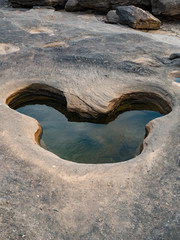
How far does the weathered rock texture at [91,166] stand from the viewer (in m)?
3.17

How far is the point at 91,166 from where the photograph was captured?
392cm

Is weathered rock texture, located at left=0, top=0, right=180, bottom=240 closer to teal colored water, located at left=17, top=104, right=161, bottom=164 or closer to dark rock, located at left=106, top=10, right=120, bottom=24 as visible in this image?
teal colored water, located at left=17, top=104, right=161, bottom=164

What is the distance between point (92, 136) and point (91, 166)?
1.70 meters

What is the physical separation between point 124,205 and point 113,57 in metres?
4.19

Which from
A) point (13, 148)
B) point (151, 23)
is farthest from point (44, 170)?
point (151, 23)

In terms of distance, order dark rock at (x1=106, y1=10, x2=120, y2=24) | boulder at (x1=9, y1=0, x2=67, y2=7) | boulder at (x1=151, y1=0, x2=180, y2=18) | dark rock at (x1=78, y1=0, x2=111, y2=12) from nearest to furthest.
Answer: dark rock at (x1=106, y1=10, x2=120, y2=24)
boulder at (x1=151, y1=0, x2=180, y2=18)
dark rock at (x1=78, y1=0, x2=111, y2=12)
boulder at (x1=9, y1=0, x2=67, y2=7)

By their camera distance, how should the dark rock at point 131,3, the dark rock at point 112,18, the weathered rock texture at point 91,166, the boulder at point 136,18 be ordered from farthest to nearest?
1. the dark rock at point 131,3
2. the dark rock at point 112,18
3. the boulder at point 136,18
4. the weathered rock texture at point 91,166

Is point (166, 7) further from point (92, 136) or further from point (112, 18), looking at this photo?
point (92, 136)

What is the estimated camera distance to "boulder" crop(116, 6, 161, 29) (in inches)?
392

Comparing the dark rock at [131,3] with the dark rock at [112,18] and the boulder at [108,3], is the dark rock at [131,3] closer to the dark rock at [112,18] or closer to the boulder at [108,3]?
the boulder at [108,3]

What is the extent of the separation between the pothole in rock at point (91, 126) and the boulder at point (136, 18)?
4.97 m

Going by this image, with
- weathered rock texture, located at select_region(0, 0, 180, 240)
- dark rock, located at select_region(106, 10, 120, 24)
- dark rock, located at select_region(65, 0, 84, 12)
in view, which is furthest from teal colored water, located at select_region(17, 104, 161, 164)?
dark rock, located at select_region(65, 0, 84, 12)

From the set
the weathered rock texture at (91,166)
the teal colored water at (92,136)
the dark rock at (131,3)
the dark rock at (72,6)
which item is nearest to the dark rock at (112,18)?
the dark rock at (131,3)

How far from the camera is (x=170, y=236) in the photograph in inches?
118
